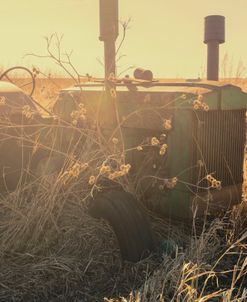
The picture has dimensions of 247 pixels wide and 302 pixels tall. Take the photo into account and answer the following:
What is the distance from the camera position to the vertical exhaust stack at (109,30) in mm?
3924

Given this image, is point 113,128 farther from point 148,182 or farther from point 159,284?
point 159,284

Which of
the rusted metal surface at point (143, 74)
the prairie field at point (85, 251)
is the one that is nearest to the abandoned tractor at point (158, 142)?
the rusted metal surface at point (143, 74)

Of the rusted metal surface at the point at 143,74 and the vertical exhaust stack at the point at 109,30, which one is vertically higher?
the vertical exhaust stack at the point at 109,30

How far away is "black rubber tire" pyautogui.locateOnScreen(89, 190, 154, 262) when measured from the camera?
3.06m

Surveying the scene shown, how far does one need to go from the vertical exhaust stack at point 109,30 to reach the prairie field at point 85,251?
1.82ft

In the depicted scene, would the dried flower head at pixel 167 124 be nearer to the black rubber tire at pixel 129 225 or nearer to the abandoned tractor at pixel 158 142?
the abandoned tractor at pixel 158 142

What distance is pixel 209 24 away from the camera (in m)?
4.56

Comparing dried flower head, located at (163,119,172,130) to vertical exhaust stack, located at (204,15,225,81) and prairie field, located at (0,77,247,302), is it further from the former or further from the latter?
vertical exhaust stack, located at (204,15,225,81)

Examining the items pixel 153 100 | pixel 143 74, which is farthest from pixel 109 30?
pixel 153 100

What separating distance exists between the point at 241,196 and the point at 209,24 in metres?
1.61

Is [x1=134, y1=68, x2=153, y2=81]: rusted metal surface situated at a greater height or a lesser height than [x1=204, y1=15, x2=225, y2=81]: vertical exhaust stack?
lesser

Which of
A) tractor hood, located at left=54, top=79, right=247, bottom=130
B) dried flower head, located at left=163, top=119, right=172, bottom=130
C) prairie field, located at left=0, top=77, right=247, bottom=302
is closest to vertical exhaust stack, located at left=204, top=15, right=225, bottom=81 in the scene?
tractor hood, located at left=54, top=79, right=247, bottom=130

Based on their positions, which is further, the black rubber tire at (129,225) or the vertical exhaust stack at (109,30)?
A: the vertical exhaust stack at (109,30)

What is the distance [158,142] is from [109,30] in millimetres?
1229
